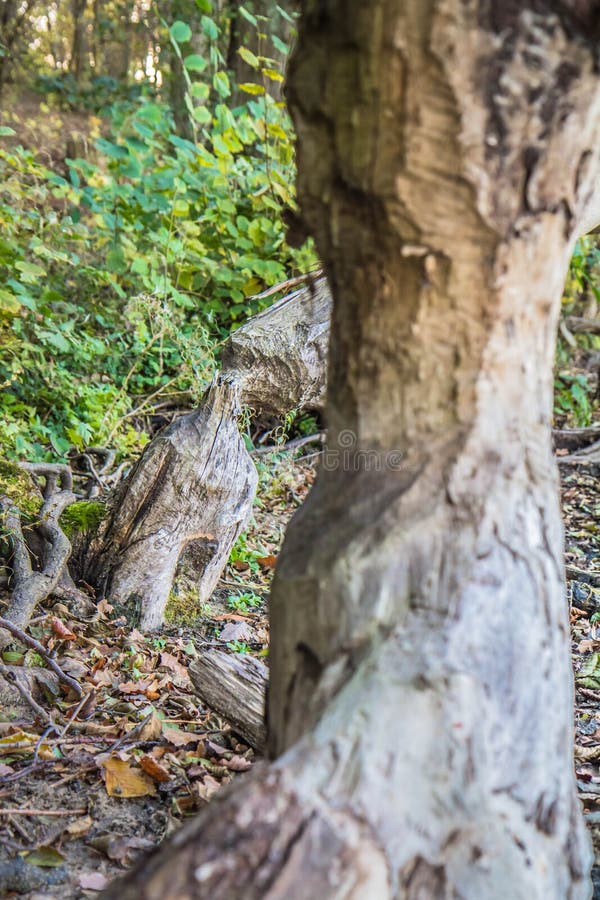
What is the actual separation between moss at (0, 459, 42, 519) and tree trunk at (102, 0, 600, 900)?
2.31m

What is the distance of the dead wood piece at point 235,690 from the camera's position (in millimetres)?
2430

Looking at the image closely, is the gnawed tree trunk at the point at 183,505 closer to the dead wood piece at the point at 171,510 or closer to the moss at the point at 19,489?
the dead wood piece at the point at 171,510

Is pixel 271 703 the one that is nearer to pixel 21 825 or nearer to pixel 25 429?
pixel 21 825

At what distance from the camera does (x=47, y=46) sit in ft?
50.5

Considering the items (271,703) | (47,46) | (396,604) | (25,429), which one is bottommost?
(271,703)

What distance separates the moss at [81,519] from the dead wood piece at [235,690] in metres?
1.21

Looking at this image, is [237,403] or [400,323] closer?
[400,323]

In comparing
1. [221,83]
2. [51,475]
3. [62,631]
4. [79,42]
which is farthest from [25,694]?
[79,42]

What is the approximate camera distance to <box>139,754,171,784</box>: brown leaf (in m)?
2.32

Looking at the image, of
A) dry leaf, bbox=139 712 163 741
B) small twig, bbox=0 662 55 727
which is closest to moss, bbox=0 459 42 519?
small twig, bbox=0 662 55 727

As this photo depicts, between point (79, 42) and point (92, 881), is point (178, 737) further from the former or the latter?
point (79, 42)

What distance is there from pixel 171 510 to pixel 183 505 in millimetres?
57

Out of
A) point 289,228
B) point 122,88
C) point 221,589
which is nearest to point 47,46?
point 122,88

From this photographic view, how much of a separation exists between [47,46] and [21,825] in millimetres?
16760
